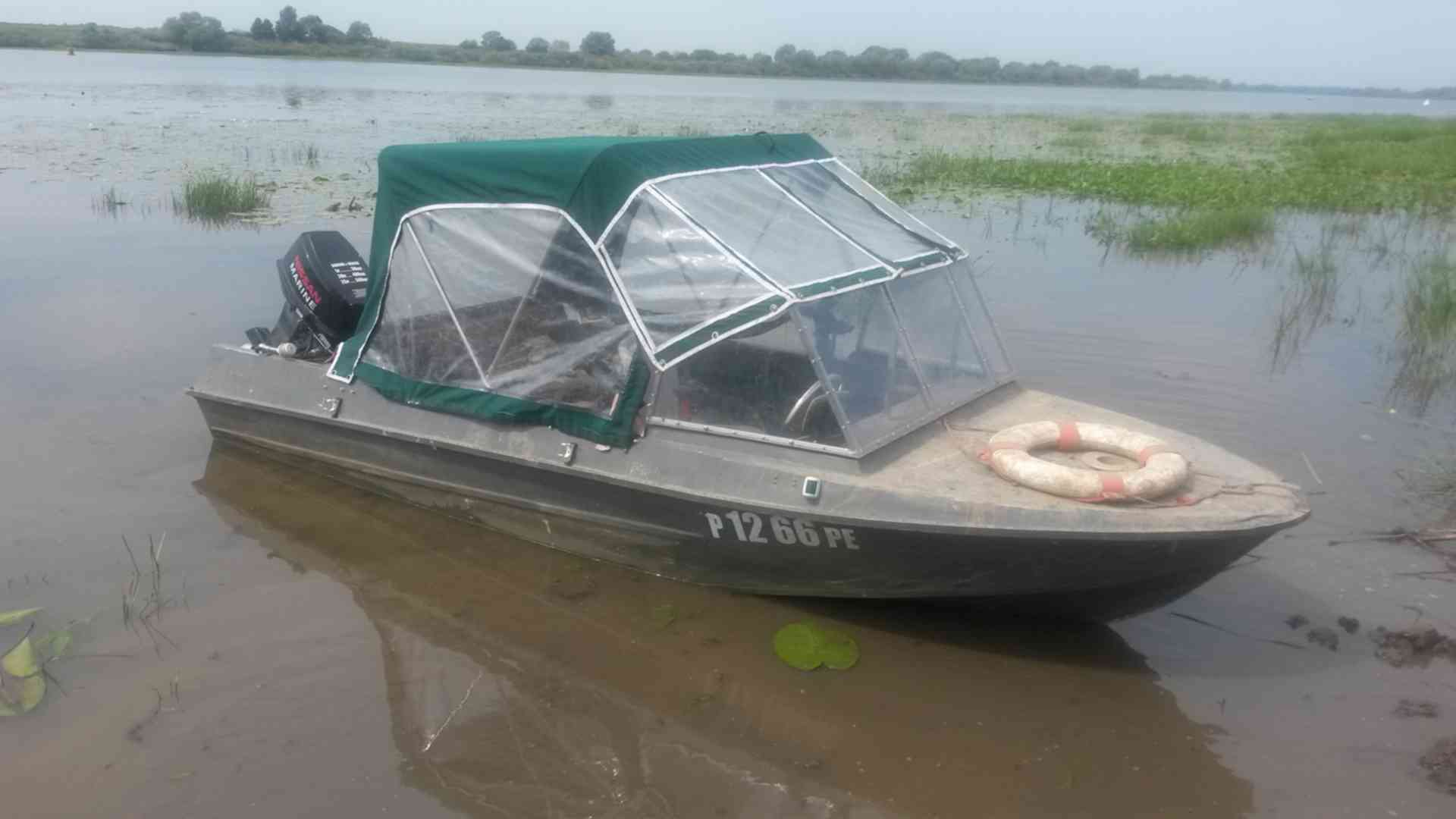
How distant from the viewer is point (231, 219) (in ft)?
44.5

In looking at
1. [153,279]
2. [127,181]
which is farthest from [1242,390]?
[127,181]

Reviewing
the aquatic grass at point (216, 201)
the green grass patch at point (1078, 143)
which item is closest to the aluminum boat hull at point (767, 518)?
the aquatic grass at point (216, 201)

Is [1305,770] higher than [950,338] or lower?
lower

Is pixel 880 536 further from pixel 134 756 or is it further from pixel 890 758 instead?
pixel 134 756

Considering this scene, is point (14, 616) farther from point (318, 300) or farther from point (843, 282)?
point (843, 282)

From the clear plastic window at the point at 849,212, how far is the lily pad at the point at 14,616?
13.1ft

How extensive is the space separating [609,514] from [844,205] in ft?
6.65

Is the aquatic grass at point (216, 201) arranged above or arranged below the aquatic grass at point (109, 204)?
above

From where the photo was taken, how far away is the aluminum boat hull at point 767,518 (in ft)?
13.5

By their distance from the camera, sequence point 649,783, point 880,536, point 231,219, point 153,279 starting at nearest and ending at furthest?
point 649,783 → point 880,536 → point 153,279 → point 231,219

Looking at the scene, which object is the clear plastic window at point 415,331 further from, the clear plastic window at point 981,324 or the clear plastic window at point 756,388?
the clear plastic window at point 981,324

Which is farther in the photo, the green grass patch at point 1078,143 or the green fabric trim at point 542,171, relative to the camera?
the green grass patch at point 1078,143

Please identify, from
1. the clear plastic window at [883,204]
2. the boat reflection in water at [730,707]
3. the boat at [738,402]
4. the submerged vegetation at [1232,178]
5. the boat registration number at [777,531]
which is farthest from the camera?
the submerged vegetation at [1232,178]

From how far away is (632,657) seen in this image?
474 centimetres
